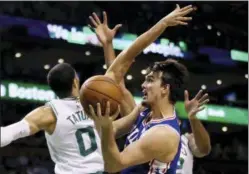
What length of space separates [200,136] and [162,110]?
4.55ft

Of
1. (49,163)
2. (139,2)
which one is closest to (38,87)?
(49,163)

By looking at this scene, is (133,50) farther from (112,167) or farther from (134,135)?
(112,167)

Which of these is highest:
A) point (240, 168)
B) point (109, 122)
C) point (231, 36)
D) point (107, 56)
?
point (231, 36)

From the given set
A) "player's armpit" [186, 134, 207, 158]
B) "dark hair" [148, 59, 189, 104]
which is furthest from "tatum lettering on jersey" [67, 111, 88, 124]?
"player's armpit" [186, 134, 207, 158]

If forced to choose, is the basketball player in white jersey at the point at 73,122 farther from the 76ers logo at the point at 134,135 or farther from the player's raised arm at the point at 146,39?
the 76ers logo at the point at 134,135

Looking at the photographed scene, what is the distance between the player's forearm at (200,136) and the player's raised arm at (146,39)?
97 cm

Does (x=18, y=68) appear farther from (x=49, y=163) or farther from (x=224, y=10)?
(x=224, y=10)

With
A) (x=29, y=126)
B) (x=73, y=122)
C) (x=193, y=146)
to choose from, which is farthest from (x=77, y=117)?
(x=193, y=146)

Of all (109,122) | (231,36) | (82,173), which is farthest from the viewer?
(231,36)

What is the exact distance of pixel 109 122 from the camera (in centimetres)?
355

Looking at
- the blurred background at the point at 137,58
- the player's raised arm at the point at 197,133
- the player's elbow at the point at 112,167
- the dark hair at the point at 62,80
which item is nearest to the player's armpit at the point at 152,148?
the player's elbow at the point at 112,167

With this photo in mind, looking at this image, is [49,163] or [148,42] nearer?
[148,42]

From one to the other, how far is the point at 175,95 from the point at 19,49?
9.33 metres

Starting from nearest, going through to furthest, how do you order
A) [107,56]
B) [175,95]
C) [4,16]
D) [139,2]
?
[175,95], [107,56], [4,16], [139,2]
